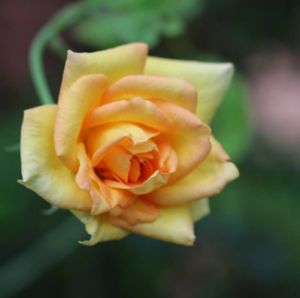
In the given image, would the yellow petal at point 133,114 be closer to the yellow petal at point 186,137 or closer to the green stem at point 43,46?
the yellow petal at point 186,137

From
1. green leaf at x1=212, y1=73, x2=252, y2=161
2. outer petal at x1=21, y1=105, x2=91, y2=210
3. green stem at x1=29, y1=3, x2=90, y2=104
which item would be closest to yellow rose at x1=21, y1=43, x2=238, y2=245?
outer petal at x1=21, y1=105, x2=91, y2=210

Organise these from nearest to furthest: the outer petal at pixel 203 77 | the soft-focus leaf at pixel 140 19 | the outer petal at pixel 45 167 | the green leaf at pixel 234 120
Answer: the outer petal at pixel 45 167 < the outer petal at pixel 203 77 < the soft-focus leaf at pixel 140 19 < the green leaf at pixel 234 120

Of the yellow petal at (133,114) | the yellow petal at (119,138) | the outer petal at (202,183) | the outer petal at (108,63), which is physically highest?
the outer petal at (108,63)

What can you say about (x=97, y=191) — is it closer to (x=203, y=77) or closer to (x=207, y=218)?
(x=203, y=77)

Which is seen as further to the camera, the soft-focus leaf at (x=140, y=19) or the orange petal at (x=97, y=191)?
the soft-focus leaf at (x=140, y=19)

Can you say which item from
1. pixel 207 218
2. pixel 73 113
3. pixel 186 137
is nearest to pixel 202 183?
pixel 186 137

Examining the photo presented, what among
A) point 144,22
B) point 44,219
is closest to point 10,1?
point 44,219

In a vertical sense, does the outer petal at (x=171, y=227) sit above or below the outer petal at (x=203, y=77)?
below

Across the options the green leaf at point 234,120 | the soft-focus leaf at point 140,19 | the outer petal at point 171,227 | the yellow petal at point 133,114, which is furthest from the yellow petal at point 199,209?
the green leaf at point 234,120
